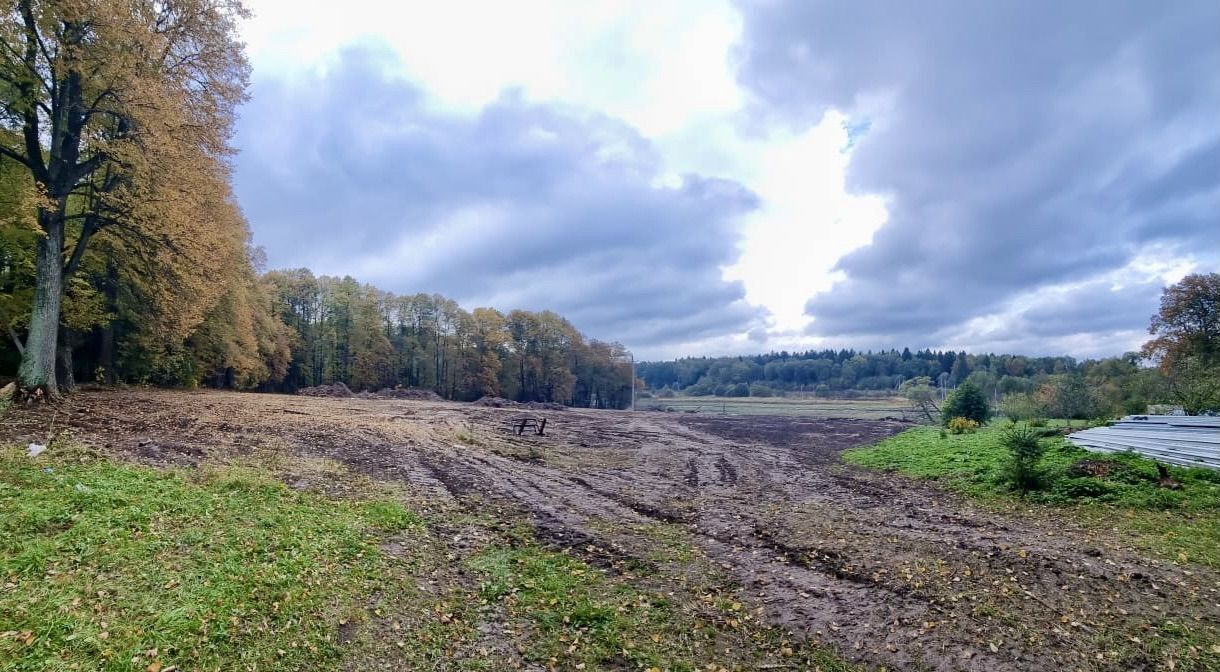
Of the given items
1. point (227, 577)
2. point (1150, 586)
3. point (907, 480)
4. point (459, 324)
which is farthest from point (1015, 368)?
point (227, 577)

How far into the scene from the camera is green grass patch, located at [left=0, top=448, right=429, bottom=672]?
4.37m

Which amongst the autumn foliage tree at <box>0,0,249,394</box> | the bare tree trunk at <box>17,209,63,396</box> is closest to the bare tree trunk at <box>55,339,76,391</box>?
the autumn foliage tree at <box>0,0,249,394</box>

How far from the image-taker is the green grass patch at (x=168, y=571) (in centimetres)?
437

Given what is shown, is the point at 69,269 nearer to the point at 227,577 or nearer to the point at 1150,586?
the point at 227,577

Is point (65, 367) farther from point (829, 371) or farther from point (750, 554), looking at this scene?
point (829, 371)

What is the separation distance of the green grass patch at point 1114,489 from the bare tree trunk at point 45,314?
22.0m

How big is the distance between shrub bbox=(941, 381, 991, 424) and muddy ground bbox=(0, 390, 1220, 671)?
13033mm

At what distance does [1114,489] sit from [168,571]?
1544 centimetres

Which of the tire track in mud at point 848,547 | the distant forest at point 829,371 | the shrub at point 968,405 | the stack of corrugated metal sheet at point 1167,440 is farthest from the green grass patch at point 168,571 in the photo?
the distant forest at point 829,371

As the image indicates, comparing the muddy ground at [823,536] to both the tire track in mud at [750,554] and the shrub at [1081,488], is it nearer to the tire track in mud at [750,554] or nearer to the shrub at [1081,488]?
the tire track in mud at [750,554]

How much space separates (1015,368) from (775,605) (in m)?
130

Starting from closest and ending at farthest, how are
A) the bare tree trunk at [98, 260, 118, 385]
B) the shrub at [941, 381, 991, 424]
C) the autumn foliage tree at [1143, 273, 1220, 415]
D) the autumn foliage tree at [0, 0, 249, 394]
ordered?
1. the autumn foliage tree at [0, 0, 249, 394]
2. the bare tree trunk at [98, 260, 118, 385]
3. the shrub at [941, 381, 991, 424]
4. the autumn foliage tree at [1143, 273, 1220, 415]

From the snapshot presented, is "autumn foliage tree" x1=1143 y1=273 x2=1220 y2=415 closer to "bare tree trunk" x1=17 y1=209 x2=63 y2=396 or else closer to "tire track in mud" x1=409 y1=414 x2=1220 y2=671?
"tire track in mud" x1=409 y1=414 x2=1220 y2=671

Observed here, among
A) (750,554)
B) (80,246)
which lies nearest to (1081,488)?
(750,554)
